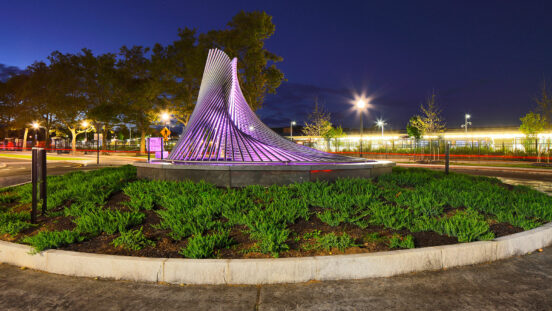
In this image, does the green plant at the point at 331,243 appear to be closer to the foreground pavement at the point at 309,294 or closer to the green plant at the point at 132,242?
the foreground pavement at the point at 309,294

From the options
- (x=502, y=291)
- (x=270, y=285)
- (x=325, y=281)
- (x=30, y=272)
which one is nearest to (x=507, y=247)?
(x=502, y=291)

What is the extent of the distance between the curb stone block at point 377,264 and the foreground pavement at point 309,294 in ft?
0.27

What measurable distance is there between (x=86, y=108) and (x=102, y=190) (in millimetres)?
42046

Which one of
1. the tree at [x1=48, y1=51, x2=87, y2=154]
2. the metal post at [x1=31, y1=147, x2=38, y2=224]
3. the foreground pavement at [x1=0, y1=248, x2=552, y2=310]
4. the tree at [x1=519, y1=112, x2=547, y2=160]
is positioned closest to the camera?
the foreground pavement at [x1=0, y1=248, x2=552, y2=310]

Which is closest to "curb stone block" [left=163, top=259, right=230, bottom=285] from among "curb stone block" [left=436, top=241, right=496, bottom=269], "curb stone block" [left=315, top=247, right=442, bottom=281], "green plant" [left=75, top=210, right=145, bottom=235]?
"curb stone block" [left=315, top=247, right=442, bottom=281]

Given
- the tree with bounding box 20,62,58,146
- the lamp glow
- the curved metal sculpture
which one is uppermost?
the tree with bounding box 20,62,58,146

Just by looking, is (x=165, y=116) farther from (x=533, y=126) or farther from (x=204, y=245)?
(x=204, y=245)

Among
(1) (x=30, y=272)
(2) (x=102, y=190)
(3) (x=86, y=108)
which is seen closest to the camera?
(1) (x=30, y=272)

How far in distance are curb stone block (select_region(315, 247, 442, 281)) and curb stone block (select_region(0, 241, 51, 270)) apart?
10.6 feet

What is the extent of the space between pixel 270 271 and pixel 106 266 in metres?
1.81

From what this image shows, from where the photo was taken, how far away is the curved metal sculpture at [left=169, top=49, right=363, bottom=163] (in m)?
9.34

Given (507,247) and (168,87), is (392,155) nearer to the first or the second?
(168,87)

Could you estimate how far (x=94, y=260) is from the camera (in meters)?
3.63

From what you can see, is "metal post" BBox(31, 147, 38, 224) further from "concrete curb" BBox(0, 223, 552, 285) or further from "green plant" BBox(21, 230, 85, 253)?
"concrete curb" BBox(0, 223, 552, 285)
